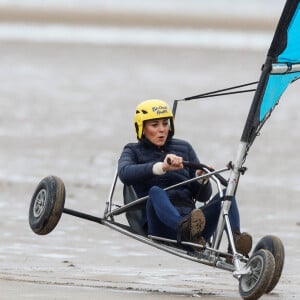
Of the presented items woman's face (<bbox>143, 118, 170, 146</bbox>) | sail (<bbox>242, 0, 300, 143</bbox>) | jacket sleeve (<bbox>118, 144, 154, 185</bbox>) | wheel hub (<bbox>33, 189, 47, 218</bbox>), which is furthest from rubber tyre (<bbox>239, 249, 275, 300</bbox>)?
wheel hub (<bbox>33, 189, 47, 218</bbox>)

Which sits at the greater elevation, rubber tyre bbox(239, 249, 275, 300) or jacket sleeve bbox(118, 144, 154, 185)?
jacket sleeve bbox(118, 144, 154, 185)

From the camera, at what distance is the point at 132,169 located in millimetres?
9805

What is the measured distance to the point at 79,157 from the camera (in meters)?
17.9

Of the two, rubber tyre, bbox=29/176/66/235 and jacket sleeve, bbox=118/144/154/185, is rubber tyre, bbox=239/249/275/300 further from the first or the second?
rubber tyre, bbox=29/176/66/235

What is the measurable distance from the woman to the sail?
563 mm

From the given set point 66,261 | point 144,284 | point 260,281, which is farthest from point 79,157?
point 260,281

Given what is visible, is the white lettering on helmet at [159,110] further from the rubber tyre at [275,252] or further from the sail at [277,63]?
the rubber tyre at [275,252]

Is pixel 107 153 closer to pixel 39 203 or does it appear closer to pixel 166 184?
Result: pixel 39 203

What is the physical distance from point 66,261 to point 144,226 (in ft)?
3.68

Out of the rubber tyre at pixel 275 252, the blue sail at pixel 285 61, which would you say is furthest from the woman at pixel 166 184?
the blue sail at pixel 285 61

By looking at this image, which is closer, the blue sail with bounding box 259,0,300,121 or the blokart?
the blokart

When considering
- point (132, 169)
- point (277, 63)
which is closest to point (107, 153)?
point (132, 169)

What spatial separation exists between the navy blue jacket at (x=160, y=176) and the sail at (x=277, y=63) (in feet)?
3.16

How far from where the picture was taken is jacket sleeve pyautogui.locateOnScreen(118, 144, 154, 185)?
383 inches
